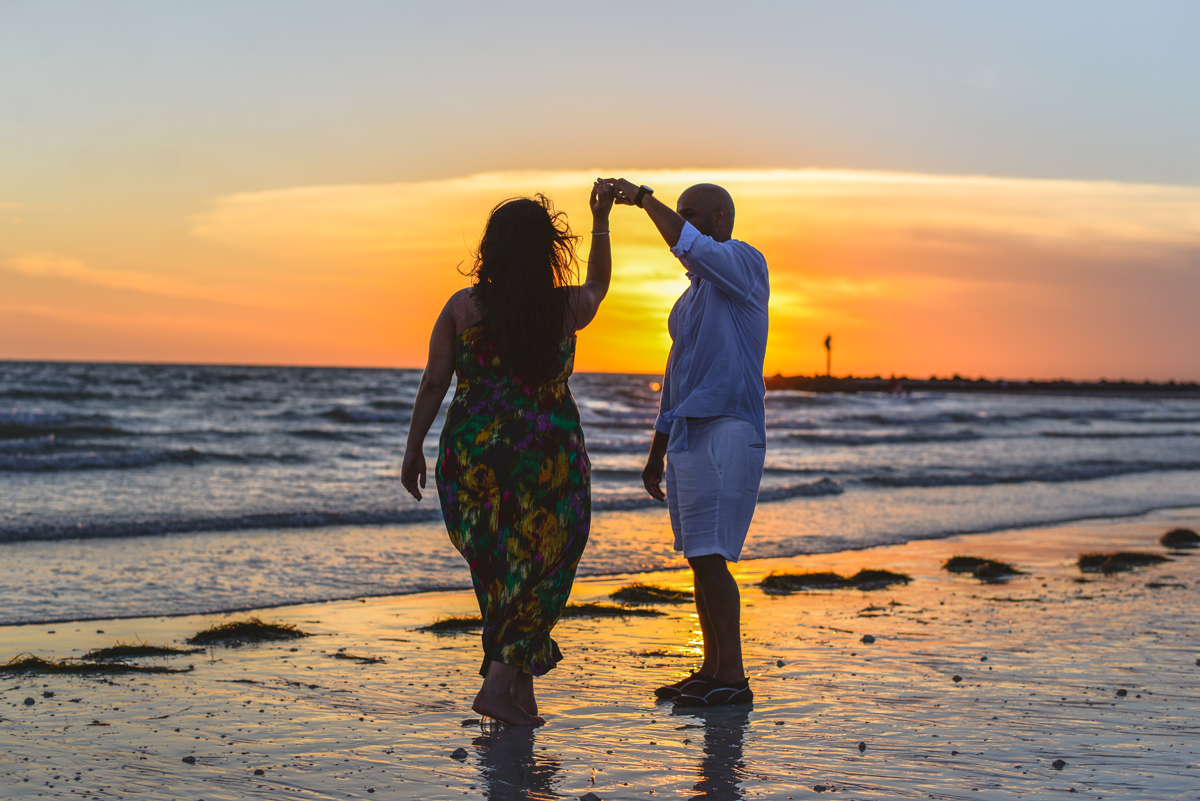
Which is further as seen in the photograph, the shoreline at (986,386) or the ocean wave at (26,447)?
the shoreline at (986,386)

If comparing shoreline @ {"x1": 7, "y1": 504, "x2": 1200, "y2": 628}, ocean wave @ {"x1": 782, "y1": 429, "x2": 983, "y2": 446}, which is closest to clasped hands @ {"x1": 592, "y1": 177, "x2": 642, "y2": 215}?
shoreline @ {"x1": 7, "y1": 504, "x2": 1200, "y2": 628}

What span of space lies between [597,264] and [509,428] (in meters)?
0.71

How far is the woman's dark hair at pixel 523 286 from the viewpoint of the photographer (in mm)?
3463

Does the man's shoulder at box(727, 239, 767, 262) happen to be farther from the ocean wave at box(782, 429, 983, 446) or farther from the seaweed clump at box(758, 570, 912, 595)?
the ocean wave at box(782, 429, 983, 446)

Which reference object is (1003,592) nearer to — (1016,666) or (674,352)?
(1016,666)

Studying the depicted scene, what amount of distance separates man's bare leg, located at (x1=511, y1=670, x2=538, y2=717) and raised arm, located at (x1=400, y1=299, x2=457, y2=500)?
76 cm

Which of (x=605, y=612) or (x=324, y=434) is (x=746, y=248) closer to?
(x=605, y=612)

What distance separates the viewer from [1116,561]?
7.72 meters

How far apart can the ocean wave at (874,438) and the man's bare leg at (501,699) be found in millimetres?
23376

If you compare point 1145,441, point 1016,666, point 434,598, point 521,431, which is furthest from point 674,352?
point 1145,441

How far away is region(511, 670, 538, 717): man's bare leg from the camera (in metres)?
3.62

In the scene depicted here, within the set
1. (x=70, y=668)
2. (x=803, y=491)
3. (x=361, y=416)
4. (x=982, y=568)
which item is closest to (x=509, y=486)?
(x=70, y=668)

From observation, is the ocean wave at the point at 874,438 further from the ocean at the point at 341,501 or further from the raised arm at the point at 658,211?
the raised arm at the point at 658,211

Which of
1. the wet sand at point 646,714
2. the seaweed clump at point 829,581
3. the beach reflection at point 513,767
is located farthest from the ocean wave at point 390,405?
the beach reflection at point 513,767
